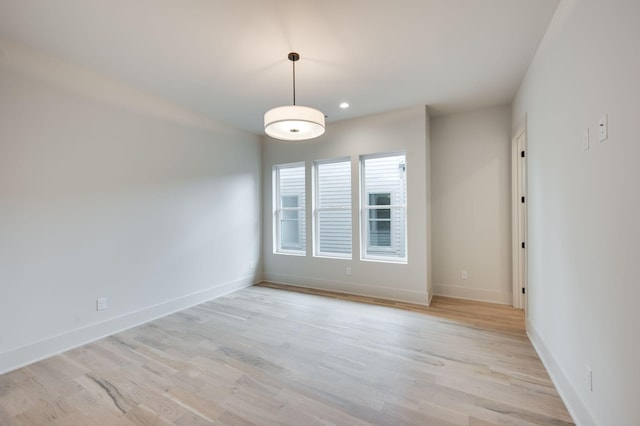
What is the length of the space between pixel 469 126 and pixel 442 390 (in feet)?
11.2

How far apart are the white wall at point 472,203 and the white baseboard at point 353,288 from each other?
568 millimetres

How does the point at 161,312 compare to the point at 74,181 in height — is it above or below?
below

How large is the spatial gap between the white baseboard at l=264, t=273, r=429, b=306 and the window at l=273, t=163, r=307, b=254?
0.49 m

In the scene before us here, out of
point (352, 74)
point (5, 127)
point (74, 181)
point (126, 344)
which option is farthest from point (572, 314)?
point (5, 127)

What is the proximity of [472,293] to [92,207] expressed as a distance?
4.83 metres

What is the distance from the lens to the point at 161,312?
3.45m

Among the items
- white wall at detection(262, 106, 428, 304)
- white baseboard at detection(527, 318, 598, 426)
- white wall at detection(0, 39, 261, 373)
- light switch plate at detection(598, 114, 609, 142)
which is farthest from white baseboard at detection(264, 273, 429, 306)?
light switch plate at detection(598, 114, 609, 142)

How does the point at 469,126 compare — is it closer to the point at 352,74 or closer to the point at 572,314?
the point at 352,74

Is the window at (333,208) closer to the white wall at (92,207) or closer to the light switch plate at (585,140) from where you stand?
the white wall at (92,207)

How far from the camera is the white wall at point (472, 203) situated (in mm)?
3762

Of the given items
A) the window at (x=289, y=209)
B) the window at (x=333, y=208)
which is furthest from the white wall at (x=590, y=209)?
the window at (x=289, y=209)

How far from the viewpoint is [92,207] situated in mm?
2836

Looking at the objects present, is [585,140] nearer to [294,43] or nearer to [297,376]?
[294,43]

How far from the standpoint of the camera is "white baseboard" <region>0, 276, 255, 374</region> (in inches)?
91.4
